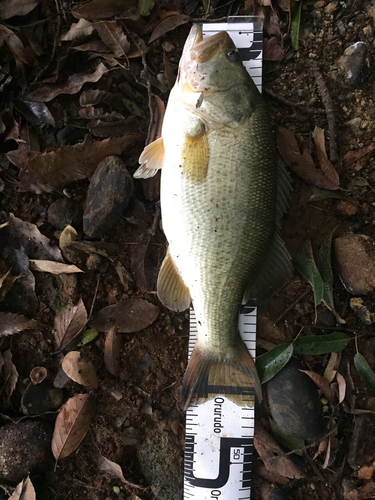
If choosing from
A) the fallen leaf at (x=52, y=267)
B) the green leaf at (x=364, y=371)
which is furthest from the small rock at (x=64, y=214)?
the green leaf at (x=364, y=371)

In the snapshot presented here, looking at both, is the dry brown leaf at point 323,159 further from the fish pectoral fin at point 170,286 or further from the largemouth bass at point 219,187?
the fish pectoral fin at point 170,286

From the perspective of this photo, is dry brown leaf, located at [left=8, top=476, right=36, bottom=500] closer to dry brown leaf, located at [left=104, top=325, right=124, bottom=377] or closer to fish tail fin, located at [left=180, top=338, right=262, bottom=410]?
dry brown leaf, located at [left=104, top=325, right=124, bottom=377]

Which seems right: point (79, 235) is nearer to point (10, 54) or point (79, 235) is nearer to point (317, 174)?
point (10, 54)

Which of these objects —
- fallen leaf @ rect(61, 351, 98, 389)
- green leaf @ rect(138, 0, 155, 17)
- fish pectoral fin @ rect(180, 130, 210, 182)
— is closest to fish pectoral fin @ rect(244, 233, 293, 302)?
fish pectoral fin @ rect(180, 130, 210, 182)

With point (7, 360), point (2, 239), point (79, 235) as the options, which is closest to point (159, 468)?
point (7, 360)

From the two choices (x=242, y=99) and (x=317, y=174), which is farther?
(x=317, y=174)

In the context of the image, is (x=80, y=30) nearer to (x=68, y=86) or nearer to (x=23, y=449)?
(x=68, y=86)
